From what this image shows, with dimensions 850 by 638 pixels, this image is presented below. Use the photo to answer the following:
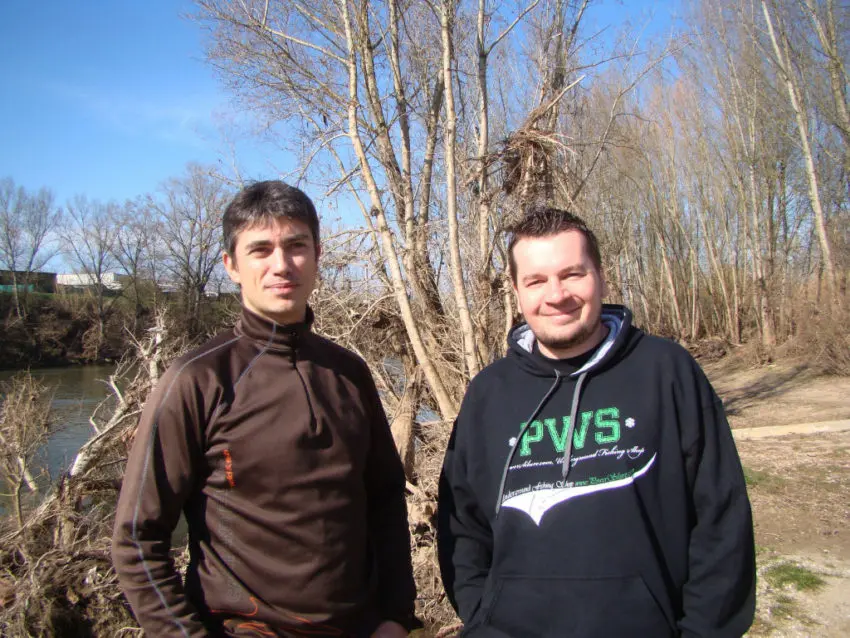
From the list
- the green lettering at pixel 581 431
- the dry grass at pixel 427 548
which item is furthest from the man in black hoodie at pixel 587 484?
the dry grass at pixel 427 548

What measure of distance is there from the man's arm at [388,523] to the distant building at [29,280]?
39.1 m

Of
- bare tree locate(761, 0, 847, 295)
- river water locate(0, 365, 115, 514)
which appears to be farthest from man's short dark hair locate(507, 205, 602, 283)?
bare tree locate(761, 0, 847, 295)

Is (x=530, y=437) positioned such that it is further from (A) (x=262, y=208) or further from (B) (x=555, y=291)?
(A) (x=262, y=208)

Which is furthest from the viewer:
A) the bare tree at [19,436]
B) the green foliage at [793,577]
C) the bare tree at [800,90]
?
the bare tree at [800,90]

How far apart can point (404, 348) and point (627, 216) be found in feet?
48.2

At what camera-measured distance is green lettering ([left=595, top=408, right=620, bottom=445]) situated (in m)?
1.62

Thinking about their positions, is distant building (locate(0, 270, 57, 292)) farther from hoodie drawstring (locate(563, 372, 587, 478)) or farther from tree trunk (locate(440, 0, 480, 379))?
hoodie drawstring (locate(563, 372, 587, 478))

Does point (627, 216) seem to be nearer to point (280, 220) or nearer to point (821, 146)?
point (821, 146)

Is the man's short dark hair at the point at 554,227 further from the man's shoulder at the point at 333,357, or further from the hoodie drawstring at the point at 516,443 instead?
the man's shoulder at the point at 333,357

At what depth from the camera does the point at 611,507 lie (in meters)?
1.56

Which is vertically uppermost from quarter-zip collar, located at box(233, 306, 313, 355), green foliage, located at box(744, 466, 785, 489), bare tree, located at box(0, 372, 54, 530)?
quarter-zip collar, located at box(233, 306, 313, 355)

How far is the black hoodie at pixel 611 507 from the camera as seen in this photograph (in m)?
1.50

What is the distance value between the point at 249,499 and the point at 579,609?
0.89m

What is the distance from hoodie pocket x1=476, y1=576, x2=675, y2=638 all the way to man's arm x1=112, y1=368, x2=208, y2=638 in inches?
31.1
